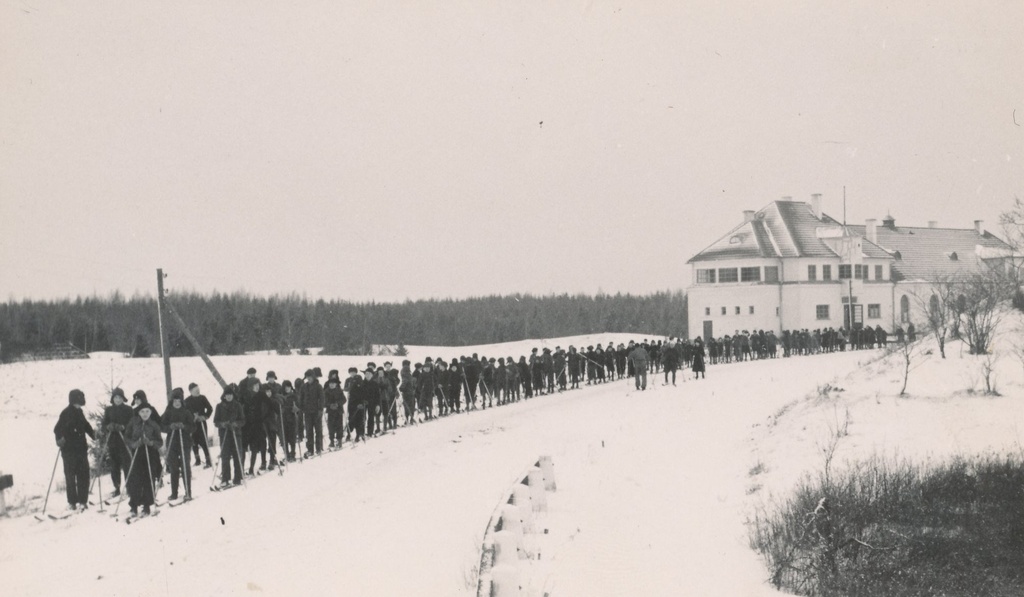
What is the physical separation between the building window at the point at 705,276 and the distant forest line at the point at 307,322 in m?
28.8

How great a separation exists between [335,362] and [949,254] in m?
47.5

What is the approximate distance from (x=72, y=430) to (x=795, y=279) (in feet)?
158

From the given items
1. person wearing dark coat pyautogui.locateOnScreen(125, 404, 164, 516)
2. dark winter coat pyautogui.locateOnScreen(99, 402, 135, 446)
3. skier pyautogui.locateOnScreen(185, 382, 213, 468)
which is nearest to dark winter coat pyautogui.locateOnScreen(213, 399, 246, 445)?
skier pyautogui.locateOnScreen(185, 382, 213, 468)

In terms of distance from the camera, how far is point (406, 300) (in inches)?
5226

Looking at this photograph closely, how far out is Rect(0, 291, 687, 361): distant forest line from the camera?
5688cm

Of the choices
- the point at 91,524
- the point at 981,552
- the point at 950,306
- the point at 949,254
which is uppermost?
the point at 949,254

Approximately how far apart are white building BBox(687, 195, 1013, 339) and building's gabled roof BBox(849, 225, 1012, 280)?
72cm

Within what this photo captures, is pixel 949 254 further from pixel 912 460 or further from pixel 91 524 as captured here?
pixel 91 524

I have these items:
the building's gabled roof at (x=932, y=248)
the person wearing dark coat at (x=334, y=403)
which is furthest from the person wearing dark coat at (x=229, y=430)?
the building's gabled roof at (x=932, y=248)

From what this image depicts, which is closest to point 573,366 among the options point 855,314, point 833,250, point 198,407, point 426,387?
point 426,387

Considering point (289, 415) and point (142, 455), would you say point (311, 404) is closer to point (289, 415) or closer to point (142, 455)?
point (289, 415)

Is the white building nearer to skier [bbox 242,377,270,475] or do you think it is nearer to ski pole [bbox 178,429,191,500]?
skier [bbox 242,377,270,475]

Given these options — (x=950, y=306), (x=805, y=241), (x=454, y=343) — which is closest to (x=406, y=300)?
(x=454, y=343)

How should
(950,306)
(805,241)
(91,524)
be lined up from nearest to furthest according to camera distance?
(91,524)
(950,306)
(805,241)
